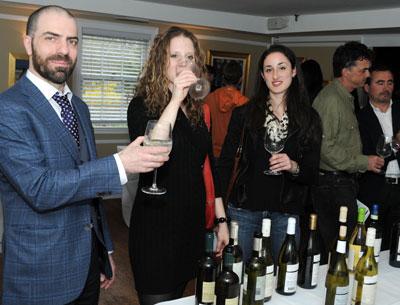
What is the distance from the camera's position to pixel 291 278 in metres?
1.50

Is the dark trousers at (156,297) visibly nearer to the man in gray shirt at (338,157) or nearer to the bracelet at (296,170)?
the bracelet at (296,170)

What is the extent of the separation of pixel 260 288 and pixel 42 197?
703 mm

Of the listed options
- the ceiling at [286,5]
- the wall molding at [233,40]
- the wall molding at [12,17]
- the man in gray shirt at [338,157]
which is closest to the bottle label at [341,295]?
the man in gray shirt at [338,157]

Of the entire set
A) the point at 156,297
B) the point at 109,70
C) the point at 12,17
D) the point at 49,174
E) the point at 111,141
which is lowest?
the point at 156,297

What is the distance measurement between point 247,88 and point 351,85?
465 centimetres

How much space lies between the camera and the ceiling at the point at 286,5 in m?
5.09

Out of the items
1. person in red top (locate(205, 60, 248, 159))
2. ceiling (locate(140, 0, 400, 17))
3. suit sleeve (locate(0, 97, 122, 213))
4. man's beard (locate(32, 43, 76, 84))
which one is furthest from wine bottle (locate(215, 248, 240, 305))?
ceiling (locate(140, 0, 400, 17))

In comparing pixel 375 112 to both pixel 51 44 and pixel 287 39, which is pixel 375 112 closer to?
pixel 51 44

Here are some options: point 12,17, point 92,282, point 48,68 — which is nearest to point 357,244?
point 92,282

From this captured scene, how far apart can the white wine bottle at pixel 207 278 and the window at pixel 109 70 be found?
5.25 meters

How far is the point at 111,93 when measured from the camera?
6.58 metres

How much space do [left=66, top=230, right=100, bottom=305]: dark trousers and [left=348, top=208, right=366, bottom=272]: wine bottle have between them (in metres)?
0.96

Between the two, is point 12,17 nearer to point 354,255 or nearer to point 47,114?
point 47,114

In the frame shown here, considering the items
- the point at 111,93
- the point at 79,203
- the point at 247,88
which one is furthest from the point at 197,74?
the point at 247,88
